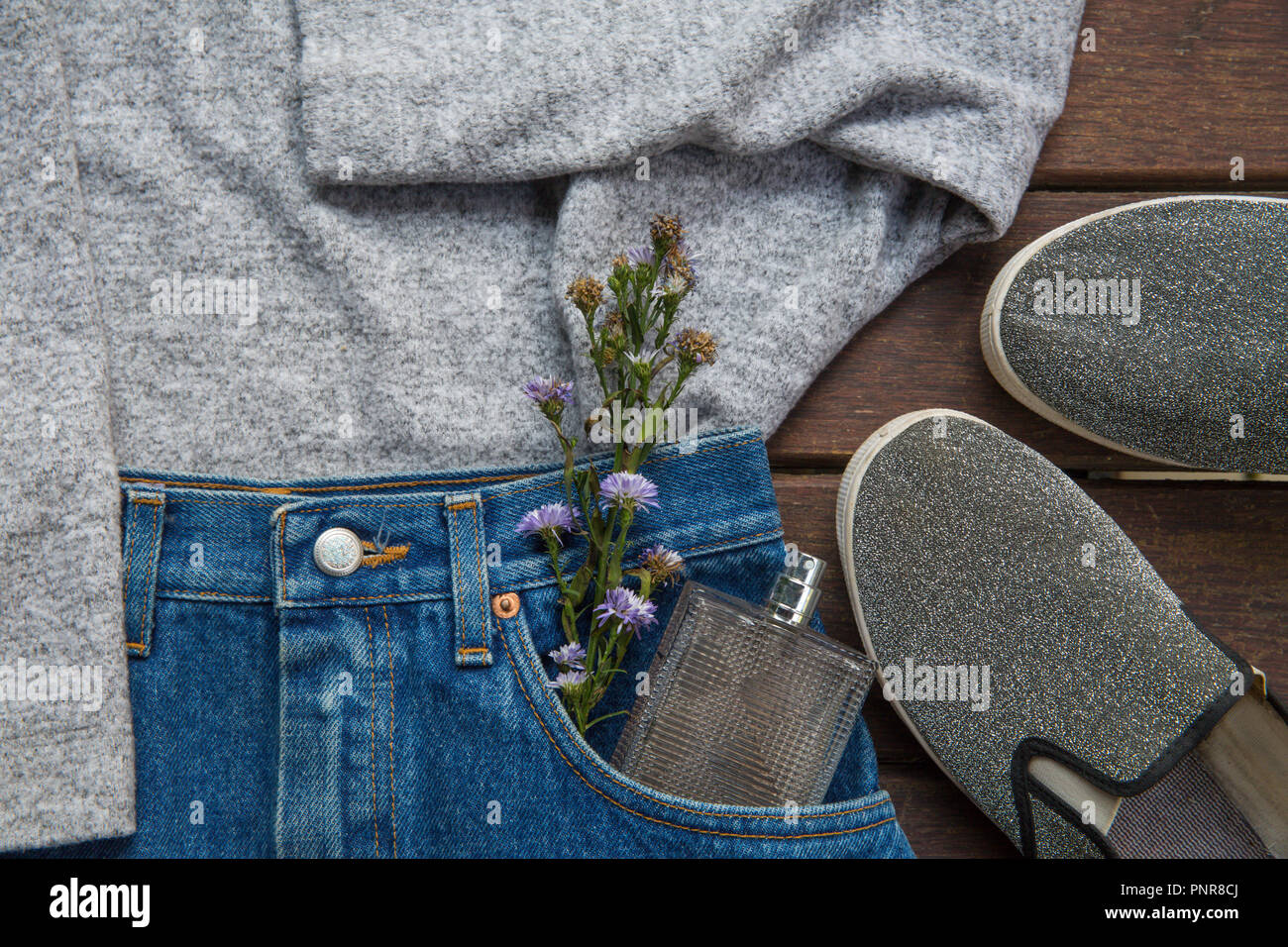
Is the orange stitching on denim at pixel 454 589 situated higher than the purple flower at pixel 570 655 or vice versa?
the orange stitching on denim at pixel 454 589

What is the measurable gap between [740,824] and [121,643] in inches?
15.9

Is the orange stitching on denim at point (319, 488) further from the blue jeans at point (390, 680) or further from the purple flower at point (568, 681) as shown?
the purple flower at point (568, 681)

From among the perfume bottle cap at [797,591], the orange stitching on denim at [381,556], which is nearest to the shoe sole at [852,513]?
the perfume bottle cap at [797,591]

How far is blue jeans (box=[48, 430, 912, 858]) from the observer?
1.84 feet

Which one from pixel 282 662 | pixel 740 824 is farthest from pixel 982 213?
pixel 282 662

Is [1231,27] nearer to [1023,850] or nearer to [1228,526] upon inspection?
[1228,526]

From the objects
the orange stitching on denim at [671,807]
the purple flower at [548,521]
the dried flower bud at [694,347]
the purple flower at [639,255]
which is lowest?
the orange stitching on denim at [671,807]

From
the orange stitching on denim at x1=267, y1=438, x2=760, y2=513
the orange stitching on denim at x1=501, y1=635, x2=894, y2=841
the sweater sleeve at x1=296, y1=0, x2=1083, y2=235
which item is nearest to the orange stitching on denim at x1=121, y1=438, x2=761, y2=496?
the orange stitching on denim at x1=267, y1=438, x2=760, y2=513

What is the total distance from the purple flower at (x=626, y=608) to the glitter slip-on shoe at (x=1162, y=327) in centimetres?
36

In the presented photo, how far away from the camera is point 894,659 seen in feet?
2.28

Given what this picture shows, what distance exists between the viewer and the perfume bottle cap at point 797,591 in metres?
0.59

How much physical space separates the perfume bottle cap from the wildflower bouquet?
7cm

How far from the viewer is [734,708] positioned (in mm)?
593

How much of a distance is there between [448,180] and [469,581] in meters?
0.28
